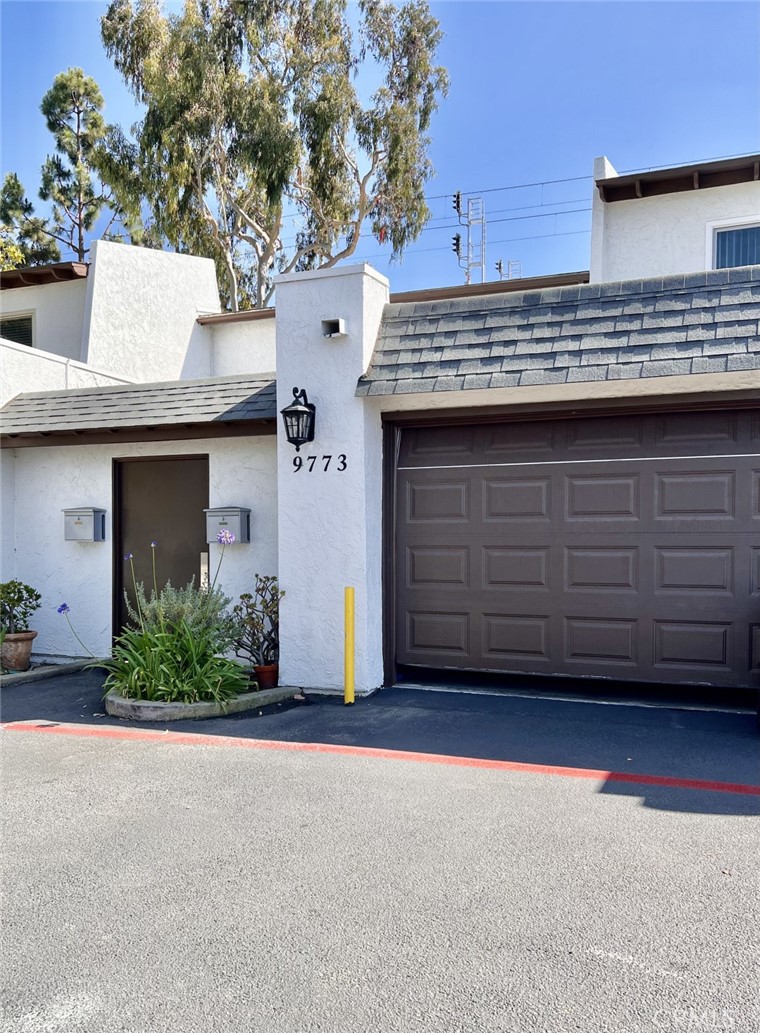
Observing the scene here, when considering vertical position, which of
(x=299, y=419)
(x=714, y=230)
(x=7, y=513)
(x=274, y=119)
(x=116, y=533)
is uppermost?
(x=274, y=119)

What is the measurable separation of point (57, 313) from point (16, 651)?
898 centimetres

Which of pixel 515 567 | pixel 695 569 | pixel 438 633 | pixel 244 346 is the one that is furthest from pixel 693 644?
pixel 244 346

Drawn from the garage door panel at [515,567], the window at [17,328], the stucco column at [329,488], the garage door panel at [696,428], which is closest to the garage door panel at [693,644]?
the garage door panel at [515,567]

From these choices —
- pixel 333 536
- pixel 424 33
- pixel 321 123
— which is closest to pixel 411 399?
pixel 333 536

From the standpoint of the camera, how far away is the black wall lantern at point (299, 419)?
25.4 ft

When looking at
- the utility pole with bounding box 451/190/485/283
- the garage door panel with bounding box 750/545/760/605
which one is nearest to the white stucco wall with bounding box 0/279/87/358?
the garage door panel with bounding box 750/545/760/605

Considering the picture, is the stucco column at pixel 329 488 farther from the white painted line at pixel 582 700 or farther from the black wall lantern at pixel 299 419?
the white painted line at pixel 582 700

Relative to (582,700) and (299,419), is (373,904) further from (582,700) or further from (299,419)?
(299,419)

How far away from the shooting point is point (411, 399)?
779cm

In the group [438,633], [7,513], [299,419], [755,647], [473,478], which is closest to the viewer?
[755,647]

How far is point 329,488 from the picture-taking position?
25.8 ft

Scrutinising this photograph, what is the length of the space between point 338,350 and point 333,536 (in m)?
1.78

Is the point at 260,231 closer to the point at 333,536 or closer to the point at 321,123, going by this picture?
the point at 321,123

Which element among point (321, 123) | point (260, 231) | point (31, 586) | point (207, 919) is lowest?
point (207, 919)
